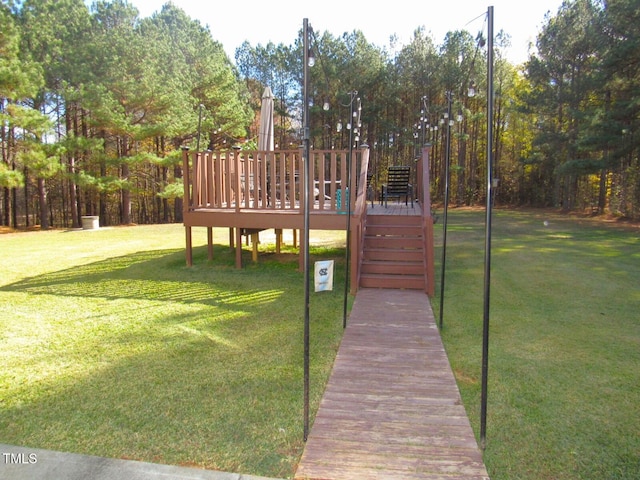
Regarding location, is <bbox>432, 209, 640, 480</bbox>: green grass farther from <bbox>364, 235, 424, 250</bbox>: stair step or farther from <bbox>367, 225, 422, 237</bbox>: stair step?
<bbox>367, 225, 422, 237</bbox>: stair step

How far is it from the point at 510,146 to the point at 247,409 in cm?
2842

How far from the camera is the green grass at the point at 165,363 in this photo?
7.86 ft

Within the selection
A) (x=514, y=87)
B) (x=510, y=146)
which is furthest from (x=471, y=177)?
(x=514, y=87)

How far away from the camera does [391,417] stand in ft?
8.61

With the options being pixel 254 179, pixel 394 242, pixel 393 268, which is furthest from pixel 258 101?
pixel 393 268

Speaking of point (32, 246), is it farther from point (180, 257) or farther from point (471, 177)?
point (471, 177)

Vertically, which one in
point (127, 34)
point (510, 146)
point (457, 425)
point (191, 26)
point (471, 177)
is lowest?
point (457, 425)

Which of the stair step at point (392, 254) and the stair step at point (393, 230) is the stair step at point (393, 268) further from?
the stair step at point (393, 230)

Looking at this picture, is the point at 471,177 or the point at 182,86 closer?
the point at 182,86

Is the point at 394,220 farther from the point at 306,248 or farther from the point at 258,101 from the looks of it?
the point at 258,101

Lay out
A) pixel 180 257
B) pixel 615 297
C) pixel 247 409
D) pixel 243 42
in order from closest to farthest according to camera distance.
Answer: pixel 247 409 → pixel 615 297 → pixel 180 257 → pixel 243 42

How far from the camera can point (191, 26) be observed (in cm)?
2345

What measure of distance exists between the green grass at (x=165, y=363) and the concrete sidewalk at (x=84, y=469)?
0.22 feet

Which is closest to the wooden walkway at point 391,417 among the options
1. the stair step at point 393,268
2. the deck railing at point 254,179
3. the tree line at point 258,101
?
the stair step at point 393,268
